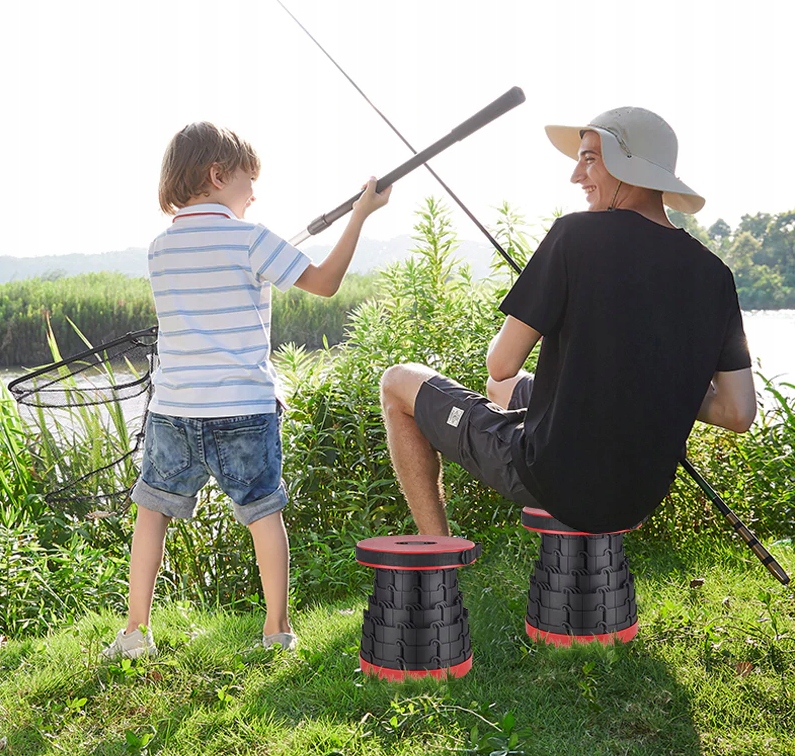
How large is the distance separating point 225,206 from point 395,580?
1065 mm

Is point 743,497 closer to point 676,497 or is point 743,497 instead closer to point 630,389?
point 676,497

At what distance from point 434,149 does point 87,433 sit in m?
2.35

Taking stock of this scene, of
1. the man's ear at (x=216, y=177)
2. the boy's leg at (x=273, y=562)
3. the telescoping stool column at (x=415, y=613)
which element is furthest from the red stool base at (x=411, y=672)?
the man's ear at (x=216, y=177)

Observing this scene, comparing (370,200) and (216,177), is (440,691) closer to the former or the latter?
(370,200)

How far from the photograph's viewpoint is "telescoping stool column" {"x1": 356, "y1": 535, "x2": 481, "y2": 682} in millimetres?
2119

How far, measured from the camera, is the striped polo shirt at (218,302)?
91.0 inches

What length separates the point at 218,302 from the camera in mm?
2318

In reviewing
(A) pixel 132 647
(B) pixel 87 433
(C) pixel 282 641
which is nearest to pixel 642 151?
(C) pixel 282 641

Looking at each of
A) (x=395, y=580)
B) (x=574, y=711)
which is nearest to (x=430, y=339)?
(x=395, y=580)

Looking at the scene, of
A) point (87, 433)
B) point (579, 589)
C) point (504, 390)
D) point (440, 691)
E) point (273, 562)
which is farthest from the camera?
point (87, 433)

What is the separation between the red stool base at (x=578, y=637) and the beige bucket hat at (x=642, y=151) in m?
1.11

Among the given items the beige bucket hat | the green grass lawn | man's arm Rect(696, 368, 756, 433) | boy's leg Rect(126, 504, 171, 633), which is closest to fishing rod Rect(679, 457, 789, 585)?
the green grass lawn

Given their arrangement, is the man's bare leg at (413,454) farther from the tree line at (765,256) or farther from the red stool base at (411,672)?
the tree line at (765,256)

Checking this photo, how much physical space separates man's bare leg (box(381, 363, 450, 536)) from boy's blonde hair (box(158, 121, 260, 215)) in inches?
29.9
